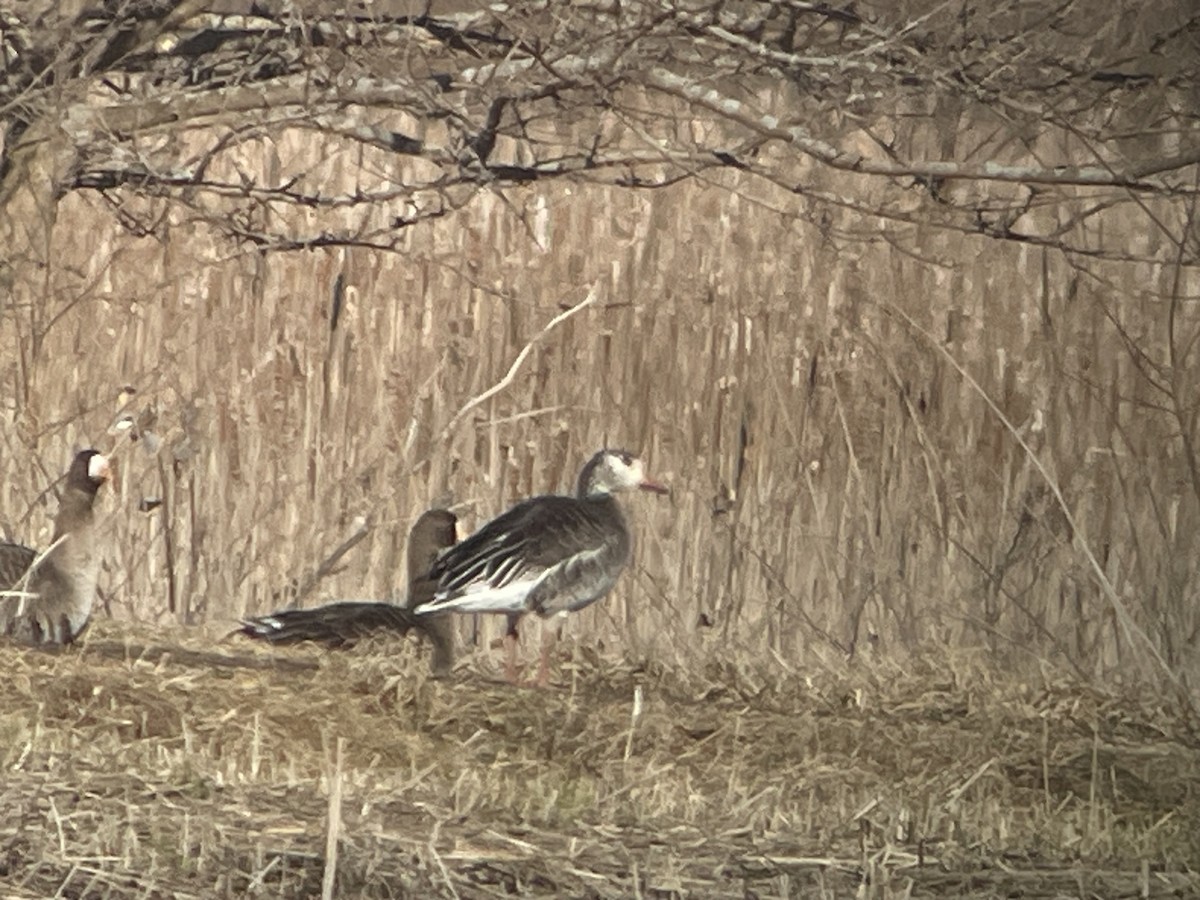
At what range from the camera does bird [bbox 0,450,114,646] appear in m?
7.60

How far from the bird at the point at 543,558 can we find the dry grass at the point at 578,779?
260mm

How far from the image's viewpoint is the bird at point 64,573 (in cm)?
760

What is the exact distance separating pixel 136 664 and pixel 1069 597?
3.45 meters

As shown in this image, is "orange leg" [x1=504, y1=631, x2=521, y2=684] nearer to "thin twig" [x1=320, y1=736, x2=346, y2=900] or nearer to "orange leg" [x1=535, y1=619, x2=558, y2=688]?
"orange leg" [x1=535, y1=619, x2=558, y2=688]

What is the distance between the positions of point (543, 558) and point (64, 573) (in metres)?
1.53

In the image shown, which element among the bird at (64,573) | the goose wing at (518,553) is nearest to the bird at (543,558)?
the goose wing at (518,553)

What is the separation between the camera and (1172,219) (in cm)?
998

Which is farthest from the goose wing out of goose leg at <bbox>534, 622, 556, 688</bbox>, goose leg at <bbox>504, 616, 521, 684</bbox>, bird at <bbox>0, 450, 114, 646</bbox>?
bird at <bbox>0, 450, 114, 646</bbox>

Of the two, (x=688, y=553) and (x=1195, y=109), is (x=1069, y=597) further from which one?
(x=1195, y=109)

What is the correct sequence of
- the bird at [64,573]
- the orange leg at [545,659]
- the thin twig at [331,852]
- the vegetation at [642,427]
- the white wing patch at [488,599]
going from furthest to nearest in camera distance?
the white wing patch at [488,599], the orange leg at [545,659], the bird at [64,573], the vegetation at [642,427], the thin twig at [331,852]

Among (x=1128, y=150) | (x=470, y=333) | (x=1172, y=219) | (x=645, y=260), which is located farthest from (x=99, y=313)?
(x=1128, y=150)

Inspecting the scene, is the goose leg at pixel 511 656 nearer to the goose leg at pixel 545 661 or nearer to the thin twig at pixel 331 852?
the goose leg at pixel 545 661

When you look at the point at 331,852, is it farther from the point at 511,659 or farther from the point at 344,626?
the point at 511,659

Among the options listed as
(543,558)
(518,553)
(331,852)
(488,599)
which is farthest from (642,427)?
(331,852)
